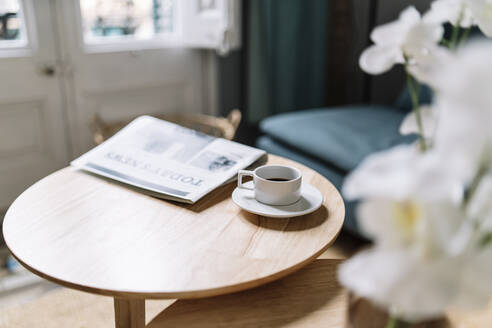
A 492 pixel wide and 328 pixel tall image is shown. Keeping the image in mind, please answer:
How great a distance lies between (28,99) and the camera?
197 centimetres

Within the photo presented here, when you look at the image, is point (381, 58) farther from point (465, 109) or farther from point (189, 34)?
point (189, 34)

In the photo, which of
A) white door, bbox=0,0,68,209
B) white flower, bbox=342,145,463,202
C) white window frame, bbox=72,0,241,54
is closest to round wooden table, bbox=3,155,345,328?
white flower, bbox=342,145,463,202

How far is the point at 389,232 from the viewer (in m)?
0.32

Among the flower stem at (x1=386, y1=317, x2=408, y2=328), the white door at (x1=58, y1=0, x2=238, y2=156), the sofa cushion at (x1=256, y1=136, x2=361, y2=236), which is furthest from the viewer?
the white door at (x1=58, y1=0, x2=238, y2=156)

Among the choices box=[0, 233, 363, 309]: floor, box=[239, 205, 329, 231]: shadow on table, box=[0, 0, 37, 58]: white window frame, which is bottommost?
box=[0, 233, 363, 309]: floor

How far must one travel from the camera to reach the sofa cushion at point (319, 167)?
174 cm

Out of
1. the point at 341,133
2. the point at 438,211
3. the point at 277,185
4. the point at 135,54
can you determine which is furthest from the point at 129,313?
the point at 135,54

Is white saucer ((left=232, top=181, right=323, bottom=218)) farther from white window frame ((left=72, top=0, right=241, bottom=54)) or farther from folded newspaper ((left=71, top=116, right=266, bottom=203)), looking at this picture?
white window frame ((left=72, top=0, right=241, bottom=54))

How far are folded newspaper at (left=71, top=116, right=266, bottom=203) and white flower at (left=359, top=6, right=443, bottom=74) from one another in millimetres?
558

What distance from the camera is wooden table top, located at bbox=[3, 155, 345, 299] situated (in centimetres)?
74

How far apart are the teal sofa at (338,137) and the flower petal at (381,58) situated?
3.90 feet

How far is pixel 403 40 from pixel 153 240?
1.82 ft

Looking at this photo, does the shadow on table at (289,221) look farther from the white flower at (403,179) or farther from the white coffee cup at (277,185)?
the white flower at (403,179)

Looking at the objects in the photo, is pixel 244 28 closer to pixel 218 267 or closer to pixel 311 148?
pixel 311 148
